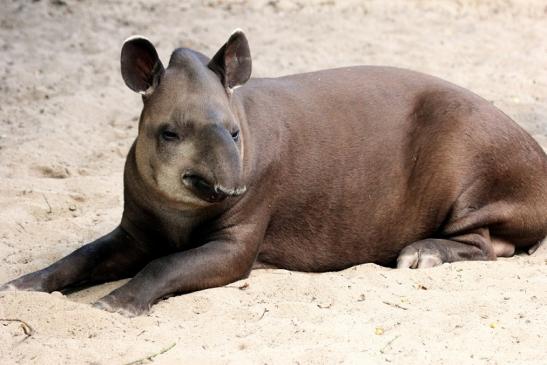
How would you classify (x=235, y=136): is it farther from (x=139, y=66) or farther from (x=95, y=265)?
(x=95, y=265)

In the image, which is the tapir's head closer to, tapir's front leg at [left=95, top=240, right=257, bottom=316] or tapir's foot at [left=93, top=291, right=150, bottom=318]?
tapir's front leg at [left=95, top=240, right=257, bottom=316]

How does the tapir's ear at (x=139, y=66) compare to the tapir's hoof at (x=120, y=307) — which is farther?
the tapir's ear at (x=139, y=66)

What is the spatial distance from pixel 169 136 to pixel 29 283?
1.07 metres

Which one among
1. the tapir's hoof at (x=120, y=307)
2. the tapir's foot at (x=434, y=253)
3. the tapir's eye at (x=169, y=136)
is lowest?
the tapir's foot at (x=434, y=253)

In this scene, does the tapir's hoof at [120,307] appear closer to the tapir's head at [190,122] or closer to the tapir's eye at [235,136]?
the tapir's head at [190,122]

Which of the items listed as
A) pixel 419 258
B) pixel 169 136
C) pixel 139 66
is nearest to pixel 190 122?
pixel 169 136

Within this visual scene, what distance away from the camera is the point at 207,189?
512 cm

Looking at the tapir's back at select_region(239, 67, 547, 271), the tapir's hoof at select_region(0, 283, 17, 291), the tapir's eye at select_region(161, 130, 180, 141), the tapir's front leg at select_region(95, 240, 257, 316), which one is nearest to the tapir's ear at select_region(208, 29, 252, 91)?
the tapir's back at select_region(239, 67, 547, 271)

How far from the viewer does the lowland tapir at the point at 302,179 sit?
17.5 ft

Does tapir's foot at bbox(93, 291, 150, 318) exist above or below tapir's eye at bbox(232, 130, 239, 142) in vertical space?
below

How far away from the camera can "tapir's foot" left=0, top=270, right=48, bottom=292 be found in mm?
5477

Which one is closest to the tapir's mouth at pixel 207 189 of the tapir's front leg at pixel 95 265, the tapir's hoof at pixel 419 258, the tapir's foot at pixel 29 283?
the tapir's front leg at pixel 95 265

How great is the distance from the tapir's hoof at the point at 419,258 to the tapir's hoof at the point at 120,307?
159 centimetres

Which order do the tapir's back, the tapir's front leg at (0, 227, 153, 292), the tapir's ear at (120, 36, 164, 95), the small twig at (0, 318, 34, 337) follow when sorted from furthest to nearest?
the tapir's back
the tapir's front leg at (0, 227, 153, 292)
the tapir's ear at (120, 36, 164, 95)
the small twig at (0, 318, 34, 337)
